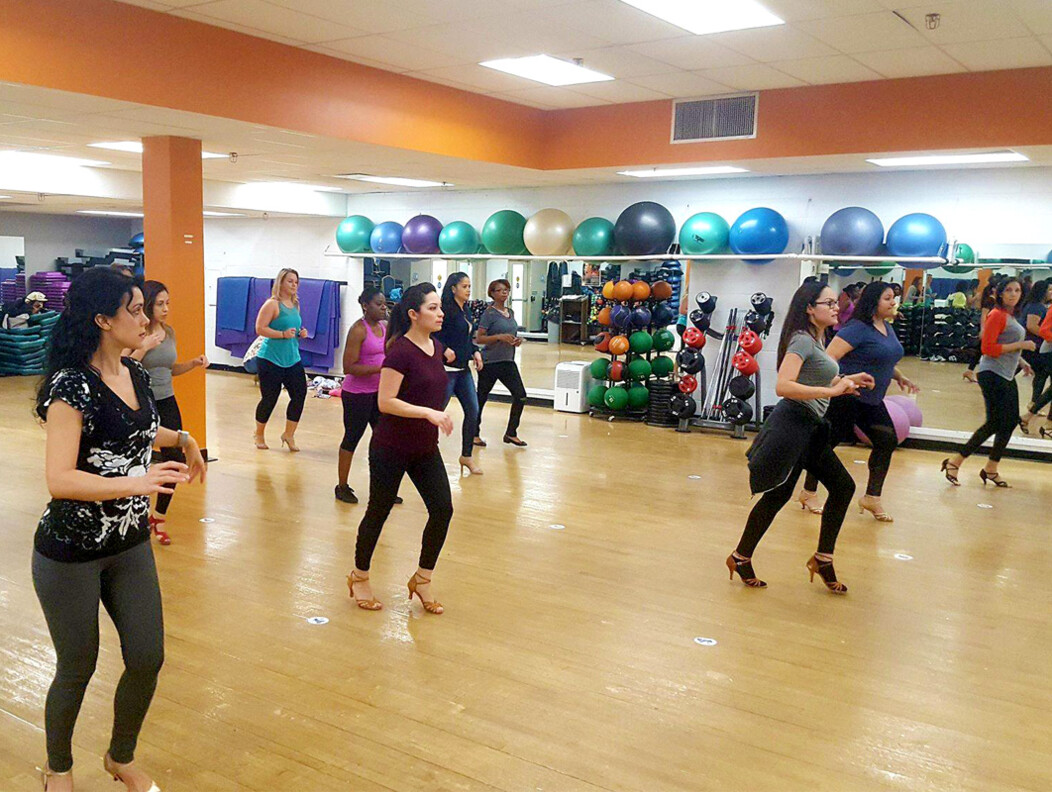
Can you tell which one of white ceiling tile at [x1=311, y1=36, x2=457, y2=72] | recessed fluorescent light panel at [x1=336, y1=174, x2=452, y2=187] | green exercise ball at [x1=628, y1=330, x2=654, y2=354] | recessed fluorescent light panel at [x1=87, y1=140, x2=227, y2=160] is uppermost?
white ceiling tile at [x1=311, y1=36, x2=457, y2=72]

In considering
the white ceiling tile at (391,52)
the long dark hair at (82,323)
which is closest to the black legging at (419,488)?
the long dark hair at (82,323)

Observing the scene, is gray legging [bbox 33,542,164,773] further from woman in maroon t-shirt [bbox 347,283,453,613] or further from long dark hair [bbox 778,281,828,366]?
long dark hair [bbox 778,281,828,366]

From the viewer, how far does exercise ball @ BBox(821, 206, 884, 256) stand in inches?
321

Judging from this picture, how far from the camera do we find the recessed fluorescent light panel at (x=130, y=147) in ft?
24.5

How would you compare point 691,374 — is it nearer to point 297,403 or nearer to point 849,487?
point 297,403

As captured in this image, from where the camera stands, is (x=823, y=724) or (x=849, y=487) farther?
(x=849, y=487)

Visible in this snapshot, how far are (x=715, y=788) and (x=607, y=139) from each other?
251 inches

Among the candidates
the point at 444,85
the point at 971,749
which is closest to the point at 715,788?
the point at 971,749

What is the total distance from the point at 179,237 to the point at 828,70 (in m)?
4.73

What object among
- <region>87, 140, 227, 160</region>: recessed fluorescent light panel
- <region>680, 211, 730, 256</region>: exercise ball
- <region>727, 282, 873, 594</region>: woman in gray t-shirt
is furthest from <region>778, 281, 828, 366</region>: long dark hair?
<region>87, 140, 227, 160</region>: recessed fluorescent light panel

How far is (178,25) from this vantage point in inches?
217

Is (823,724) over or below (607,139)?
below

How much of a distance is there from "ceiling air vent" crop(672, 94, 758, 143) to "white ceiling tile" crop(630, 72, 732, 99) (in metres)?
0.09

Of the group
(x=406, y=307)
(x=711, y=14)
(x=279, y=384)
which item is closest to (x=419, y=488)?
(x=406, y=307)
